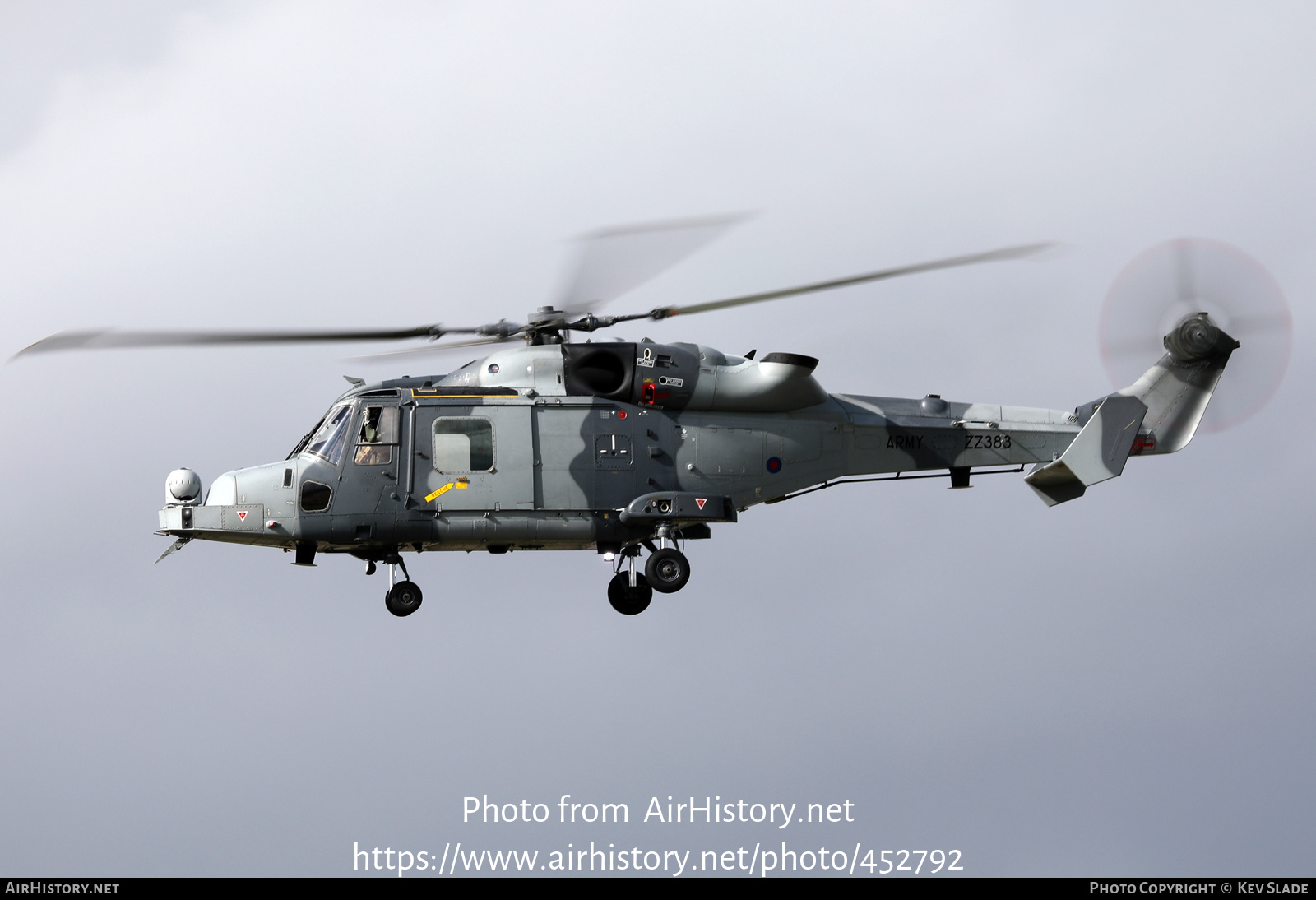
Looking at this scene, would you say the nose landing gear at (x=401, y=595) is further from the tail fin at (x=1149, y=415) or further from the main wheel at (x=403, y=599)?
the tail fin at (x=1149, y=415)

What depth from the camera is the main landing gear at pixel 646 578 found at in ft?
74.2

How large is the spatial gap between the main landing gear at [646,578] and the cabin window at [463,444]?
264 cm

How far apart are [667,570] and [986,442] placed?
567 cm

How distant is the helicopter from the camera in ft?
72.8

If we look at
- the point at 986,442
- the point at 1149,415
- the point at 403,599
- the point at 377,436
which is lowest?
the point at 403,599

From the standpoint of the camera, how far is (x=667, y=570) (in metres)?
22.6

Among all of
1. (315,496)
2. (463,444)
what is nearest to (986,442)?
(463,444)

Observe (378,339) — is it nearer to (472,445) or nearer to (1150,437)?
(472,445)

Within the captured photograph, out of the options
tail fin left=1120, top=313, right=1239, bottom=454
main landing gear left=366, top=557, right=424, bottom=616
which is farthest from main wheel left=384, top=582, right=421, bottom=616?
tail fin left=1120, top=313, right=1239, bottom=454

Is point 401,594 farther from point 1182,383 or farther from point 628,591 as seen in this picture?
point 1182,383

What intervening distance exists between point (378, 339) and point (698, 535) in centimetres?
578

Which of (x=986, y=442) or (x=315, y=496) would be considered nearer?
(x=315, y=496)

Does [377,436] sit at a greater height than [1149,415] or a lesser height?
lesser

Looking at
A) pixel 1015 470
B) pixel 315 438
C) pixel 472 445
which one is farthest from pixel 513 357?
pixel 1015 470
